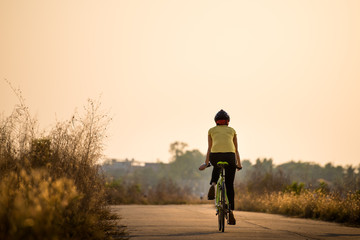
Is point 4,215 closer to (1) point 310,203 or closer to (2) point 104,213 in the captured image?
(2) point 104,213

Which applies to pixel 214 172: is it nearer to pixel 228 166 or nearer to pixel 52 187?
pixel 228 166

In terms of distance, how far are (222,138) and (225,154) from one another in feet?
1.11

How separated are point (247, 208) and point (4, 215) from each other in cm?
2088

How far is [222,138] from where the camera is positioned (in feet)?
37.2

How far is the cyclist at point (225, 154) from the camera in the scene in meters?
11.2

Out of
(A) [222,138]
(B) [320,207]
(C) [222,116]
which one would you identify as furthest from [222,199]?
(B) [320,207]

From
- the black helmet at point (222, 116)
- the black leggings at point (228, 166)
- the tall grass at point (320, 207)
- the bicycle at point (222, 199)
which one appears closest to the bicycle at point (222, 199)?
the bicycle at point (222, 199)

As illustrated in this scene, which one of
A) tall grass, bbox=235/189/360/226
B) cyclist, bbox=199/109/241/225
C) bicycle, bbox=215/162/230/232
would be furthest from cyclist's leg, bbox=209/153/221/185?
tall grass, bbox=235/189/360/226

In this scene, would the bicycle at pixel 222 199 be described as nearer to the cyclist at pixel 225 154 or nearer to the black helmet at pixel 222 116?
the cyclist at pixel 225 154

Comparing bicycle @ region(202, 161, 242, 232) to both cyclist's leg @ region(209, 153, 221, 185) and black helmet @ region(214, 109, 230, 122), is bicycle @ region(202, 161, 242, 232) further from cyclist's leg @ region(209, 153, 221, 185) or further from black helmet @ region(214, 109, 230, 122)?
black helmet @ region(214, 109, 230, 122)

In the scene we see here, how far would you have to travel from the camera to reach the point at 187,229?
1209cm

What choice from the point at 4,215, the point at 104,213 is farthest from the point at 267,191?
the point at 4,215

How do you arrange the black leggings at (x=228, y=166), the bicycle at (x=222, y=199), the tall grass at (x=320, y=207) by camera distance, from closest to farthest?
1. the bicycle at (x=222, y=199)
2. the black leggings at (x=228, y=166)
3. the tall grass at (x=320, y=207)

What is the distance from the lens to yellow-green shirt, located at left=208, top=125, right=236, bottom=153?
37.0 ft
